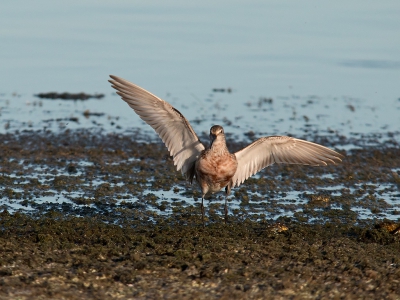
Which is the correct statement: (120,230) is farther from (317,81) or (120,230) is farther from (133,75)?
(317,81)

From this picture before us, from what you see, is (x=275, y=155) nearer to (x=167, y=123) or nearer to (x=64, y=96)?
(x=167, y=123)

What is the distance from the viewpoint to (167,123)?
8914 mm

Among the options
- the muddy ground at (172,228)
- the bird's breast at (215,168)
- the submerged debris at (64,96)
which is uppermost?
the submerged debris at (64,96)

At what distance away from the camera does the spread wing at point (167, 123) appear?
8.83 m

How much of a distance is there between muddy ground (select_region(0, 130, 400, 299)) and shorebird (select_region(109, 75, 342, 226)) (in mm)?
589

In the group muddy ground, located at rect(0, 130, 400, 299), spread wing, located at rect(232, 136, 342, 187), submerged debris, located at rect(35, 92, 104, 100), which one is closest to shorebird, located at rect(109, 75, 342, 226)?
spread wing, located at rect(232, 136, 342, 187)

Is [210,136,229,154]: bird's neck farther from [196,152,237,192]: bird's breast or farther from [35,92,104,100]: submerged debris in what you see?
[35,92,104,100]: submerged debris

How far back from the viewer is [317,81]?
19062 mm

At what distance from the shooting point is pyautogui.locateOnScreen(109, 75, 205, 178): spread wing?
29.0 feet

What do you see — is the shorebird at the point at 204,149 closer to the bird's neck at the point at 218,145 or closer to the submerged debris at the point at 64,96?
the bird's neck at the point at 218,145

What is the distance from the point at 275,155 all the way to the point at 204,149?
103 cm

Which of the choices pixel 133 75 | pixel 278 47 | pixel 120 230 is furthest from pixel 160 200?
pixel 278 47

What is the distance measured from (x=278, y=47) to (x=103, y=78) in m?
5.99

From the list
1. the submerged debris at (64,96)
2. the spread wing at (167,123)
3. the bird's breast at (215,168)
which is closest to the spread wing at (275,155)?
the bird's breast at (215,168)
